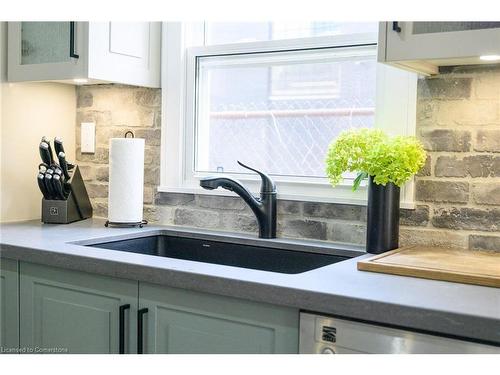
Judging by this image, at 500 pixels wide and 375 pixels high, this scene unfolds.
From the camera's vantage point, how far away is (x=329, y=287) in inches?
61.6

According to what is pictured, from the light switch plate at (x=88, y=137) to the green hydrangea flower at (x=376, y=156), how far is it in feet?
4.32

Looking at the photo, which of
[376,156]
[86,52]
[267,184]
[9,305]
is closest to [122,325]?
[9,305]

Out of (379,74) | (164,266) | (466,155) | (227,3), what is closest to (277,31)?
(227,3)

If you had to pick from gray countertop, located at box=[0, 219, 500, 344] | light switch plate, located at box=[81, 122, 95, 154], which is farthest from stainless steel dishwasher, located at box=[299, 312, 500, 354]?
light switch plate, located at box=[81, 122, 95, 154]

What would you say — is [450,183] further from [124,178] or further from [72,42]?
[72,42]

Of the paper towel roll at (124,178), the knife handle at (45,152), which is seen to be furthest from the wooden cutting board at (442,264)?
the knife handle at (45,152)

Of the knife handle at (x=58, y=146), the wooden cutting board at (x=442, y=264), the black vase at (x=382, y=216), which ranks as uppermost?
the knife handle at (x=58, y=146)

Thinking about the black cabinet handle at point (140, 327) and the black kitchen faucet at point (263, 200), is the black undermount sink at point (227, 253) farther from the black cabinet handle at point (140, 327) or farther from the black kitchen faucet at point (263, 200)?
the black cabinet handle at point (140, 327)

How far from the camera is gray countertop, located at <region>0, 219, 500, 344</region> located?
1.38 metres

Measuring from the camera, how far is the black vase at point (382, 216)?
205cm

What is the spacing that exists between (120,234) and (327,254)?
81 centimetres

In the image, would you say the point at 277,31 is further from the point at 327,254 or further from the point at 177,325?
the point at 177,325

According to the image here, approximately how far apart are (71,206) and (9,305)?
2.20 ft
